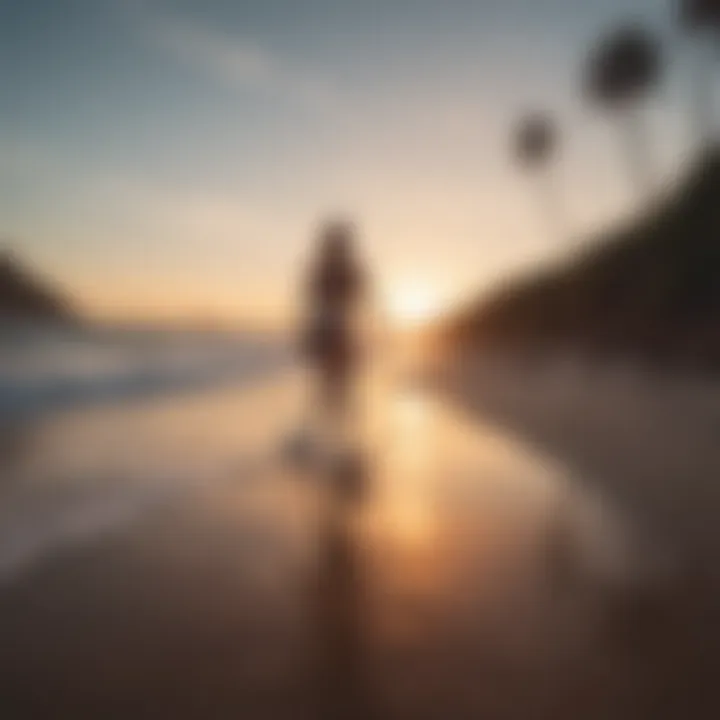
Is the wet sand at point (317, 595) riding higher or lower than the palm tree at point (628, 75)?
lower

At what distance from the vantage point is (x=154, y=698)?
1.68 meters

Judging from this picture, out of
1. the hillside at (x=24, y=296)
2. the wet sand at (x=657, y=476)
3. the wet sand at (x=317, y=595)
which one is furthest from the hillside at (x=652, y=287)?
the hillside at (x=24, y=296)

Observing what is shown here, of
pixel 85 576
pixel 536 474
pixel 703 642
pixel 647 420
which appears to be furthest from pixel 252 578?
pixel 647 420

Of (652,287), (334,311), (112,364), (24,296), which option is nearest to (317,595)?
(334,311)

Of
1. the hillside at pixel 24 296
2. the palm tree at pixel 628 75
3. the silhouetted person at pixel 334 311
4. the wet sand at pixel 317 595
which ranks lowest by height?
the wet sand at pixel 317 595

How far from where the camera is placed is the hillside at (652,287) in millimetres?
9602

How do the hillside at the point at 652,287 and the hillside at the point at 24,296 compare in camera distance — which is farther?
the hillside at the point at 652,287

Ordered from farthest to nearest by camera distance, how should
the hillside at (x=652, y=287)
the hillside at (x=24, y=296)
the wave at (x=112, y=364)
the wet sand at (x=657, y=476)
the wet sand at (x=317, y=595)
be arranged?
the wave at (x=112, y=364) → the hillside at (x=652, y=287) → the hillside at (x=24, y=296) → the wet sand at (x=657, y=476) → the wet sand at (x=317, y=595)

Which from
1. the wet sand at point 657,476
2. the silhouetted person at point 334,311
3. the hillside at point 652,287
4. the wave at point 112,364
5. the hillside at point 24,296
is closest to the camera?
the wet sand at point 657,476

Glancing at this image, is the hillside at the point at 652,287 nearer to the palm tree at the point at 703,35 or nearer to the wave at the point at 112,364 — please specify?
the palm tree at the point at 703,35

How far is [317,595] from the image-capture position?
2.44 metres

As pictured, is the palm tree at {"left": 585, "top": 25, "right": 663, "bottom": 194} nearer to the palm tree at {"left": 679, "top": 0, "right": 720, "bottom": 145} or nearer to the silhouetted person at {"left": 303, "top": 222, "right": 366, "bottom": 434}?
the palm tree at {"left": 679, "top": 0, "right": 720, "bottom": 145}

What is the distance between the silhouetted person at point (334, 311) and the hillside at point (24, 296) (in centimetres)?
310

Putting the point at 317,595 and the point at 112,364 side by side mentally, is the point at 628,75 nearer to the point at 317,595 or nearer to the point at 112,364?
the point at 317,595
